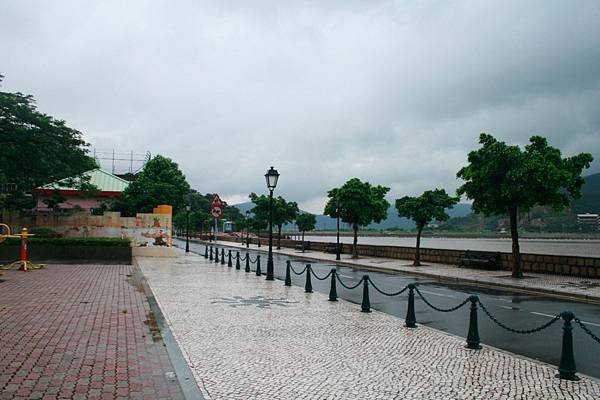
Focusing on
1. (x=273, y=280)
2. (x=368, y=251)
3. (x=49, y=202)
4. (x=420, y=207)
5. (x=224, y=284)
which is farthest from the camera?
(x=368, y=251)

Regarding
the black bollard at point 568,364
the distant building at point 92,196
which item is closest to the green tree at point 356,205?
the distant building at point 92,196

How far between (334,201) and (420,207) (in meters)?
8.99

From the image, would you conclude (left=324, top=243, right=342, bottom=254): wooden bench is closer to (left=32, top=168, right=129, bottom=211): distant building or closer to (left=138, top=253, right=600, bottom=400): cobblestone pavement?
(left=32, top=168, right=129, bottom=211): distant building

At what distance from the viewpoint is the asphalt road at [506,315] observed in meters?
8.78

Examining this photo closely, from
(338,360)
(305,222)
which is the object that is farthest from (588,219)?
(338,360)

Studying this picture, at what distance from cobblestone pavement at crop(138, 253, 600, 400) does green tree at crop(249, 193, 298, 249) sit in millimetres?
56085

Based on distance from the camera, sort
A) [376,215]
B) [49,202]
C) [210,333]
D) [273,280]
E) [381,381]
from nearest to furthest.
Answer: [381,381] < [210,333] < [273,280] < [49,202] < [376,215]

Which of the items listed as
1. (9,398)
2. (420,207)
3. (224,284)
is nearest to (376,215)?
(420,207)

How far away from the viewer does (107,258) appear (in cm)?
2912

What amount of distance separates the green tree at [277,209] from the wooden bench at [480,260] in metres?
43.4

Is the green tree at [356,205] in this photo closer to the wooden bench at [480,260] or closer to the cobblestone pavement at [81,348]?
the wooden bench at [480,260]

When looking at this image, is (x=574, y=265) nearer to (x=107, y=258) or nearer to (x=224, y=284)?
(x=224, y=284)

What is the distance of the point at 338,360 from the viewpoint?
7.73 meters

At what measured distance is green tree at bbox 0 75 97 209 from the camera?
86.6ft
